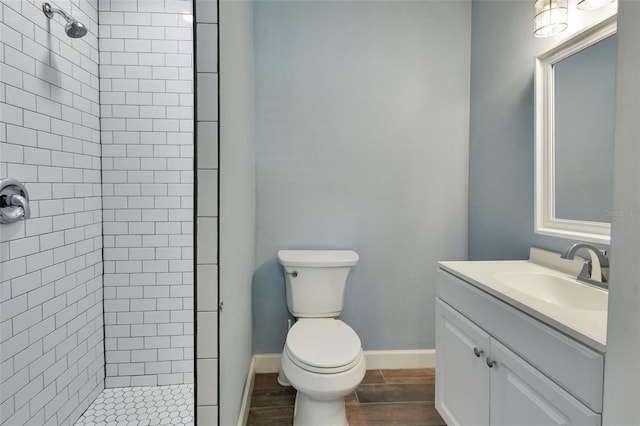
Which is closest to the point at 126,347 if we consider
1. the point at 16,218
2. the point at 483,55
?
the point at 16,218

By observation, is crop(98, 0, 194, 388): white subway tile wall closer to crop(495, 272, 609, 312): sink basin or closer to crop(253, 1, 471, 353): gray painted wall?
crop(253, 1, 471, 353): gray painted wall

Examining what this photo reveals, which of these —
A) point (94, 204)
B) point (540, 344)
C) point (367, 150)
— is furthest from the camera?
point (367, 150)

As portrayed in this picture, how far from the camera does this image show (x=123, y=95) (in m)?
1.64

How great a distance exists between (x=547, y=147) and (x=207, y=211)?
1483 millimetres

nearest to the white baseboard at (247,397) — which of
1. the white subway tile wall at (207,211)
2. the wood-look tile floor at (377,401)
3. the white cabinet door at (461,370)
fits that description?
the wood-look tile floor at (377,401)

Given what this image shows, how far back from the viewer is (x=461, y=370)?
1.27 meters

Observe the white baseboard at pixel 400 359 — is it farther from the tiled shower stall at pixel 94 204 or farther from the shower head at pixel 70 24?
the shower head at pixel 70 24

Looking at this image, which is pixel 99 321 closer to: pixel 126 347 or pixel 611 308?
pixel 126 347

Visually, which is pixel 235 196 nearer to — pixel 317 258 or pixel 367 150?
pixel 317 258

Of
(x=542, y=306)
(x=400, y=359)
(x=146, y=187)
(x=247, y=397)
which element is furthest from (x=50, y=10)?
(x=400, y=359)

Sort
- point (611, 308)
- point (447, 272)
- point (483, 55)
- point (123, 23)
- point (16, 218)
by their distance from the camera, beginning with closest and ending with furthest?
point (611, 308) → point (16, 218) → point (447, 272) → point (123, 23) → point (483, 55)

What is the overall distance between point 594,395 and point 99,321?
198 cm

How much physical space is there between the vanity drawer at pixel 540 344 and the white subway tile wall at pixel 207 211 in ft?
2.94

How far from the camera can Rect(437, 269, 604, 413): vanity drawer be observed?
0.70 m
